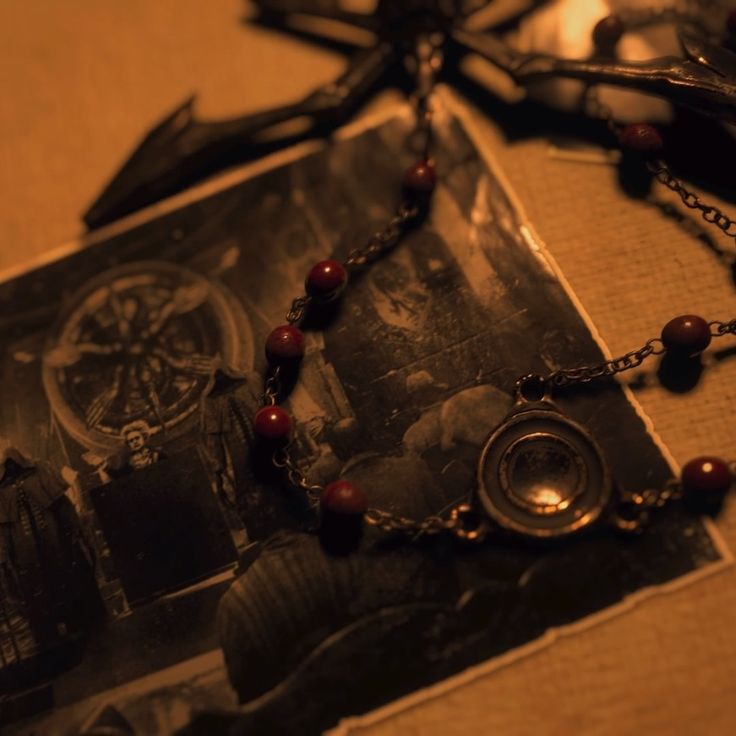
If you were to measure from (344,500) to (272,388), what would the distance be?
21cm

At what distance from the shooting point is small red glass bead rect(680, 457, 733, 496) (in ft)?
3.16

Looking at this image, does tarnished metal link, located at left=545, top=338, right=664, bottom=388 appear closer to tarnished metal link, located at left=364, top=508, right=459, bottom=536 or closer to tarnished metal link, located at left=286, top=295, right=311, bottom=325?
tarnished metal link, located at left=364, top=508, right=459, bottom=536

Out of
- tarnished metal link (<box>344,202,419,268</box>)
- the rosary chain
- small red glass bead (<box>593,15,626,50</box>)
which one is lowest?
the rosary chain

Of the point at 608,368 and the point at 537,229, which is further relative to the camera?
the point at 537,229

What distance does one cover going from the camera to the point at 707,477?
3.16 ft

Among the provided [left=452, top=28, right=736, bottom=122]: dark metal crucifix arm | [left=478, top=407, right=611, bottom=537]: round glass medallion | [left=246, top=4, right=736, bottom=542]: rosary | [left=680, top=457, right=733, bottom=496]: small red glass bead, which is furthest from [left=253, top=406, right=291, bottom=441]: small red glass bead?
[left=452, top=28, right=736, bottom=122]: dark metal crucifix arm

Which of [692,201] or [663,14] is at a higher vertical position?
[663,14]

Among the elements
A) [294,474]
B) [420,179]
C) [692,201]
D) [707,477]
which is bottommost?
[707,477]

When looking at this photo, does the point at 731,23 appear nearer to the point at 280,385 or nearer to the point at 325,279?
the point at 325,279

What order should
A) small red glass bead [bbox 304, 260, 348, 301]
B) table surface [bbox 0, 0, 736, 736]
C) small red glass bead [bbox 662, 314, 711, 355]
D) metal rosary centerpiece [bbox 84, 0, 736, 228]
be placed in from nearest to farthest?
1. table surface [bbox 0, 0, 736, 736]
2. small red glass bead [bbox 662, 314, 711, 355]
3. small red glass bead [bbox 304, 260, 348, 301]
4. metal rosary centerpiece [bbox 84, 0, 736, 228]

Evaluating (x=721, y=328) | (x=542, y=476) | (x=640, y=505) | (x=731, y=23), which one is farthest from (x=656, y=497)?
(x=731, y=23)

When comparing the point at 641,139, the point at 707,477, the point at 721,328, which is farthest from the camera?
the point at 641,139

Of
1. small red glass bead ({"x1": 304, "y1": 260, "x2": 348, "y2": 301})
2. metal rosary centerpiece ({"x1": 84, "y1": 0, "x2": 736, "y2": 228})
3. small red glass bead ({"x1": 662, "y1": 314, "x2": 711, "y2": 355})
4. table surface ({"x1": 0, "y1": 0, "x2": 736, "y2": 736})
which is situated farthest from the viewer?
metal rosary centerpiece ({"x1": 84, "y1": 0, "x2": 736, "y2": 228})

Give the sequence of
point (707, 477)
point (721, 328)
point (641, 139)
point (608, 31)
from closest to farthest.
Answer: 1. point (707, 477)
2. point (721, 328)
3. point (641, 139)
4. point (608, 31)
